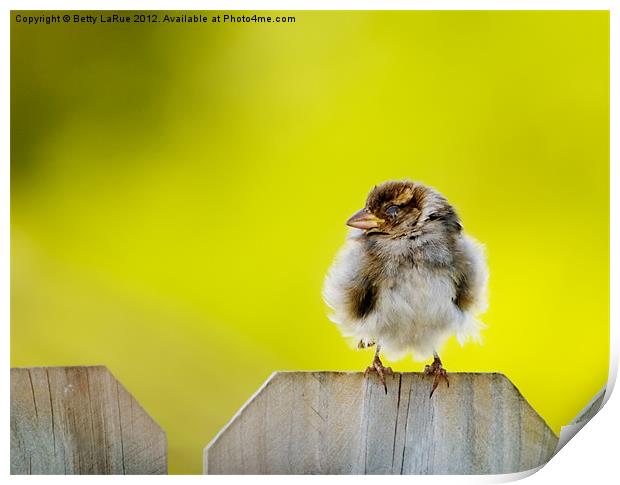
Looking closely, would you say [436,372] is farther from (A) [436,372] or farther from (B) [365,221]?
(B) [365,221]

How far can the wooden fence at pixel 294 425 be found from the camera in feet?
7.36

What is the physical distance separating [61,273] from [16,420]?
0.39 meters

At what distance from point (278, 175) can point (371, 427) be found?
721mm

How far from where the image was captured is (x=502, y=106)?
93.9 inches

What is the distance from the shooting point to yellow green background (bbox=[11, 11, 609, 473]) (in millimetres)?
2367

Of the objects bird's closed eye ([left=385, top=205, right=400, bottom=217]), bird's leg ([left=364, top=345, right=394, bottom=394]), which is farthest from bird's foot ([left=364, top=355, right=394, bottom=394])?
bird's closed eye ([left=385, top=205, right=400, bottom=217])

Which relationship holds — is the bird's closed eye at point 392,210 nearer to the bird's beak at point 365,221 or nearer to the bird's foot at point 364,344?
the bird's beak at point 365,221

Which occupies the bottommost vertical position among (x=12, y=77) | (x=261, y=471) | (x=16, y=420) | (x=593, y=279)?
(x=261, y=471)

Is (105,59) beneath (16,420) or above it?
above

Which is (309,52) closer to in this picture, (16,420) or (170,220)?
(170,220)

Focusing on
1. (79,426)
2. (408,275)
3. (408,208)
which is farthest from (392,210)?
(79,426)

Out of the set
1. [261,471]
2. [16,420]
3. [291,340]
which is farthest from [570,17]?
[16,420]

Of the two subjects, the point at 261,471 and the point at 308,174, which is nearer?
the point at 261,471

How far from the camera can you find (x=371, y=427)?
226 cm
